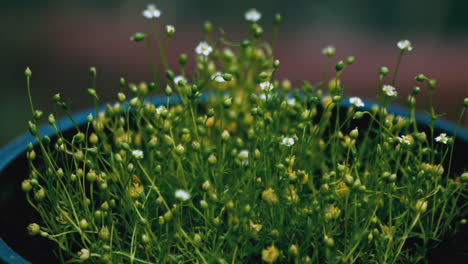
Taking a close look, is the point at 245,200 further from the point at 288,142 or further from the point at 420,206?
the point at 420,206

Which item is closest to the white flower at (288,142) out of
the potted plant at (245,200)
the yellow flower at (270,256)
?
the potted plant at (245,200)

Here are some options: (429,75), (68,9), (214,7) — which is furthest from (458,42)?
(68,9)

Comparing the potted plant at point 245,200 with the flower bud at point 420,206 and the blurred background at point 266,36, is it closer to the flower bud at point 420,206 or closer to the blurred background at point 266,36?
the flower bud at point 420,206

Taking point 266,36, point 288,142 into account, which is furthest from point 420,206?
point 266,36

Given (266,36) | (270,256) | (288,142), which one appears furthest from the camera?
(266,36)

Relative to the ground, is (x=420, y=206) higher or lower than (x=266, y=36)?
higher

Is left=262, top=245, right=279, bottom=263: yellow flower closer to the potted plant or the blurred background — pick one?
the potted plant

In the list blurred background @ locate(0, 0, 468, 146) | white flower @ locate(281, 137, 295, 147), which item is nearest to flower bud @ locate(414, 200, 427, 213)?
white flower @ locate(281, 137, 295, 147)

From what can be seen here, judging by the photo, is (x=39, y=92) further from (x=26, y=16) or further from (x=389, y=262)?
(x=389, y=262)
